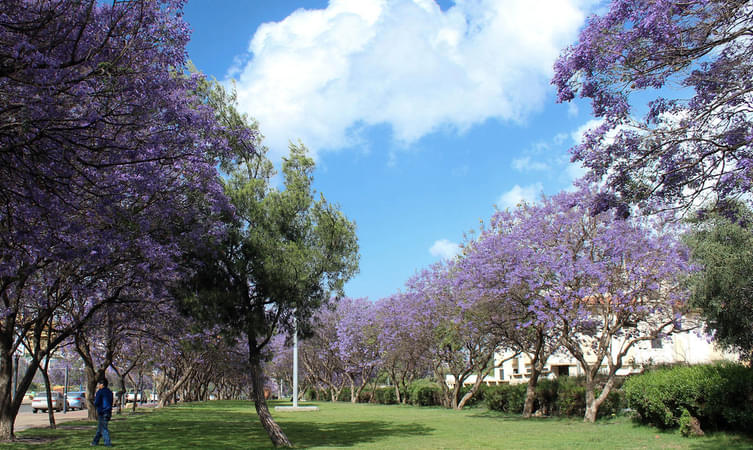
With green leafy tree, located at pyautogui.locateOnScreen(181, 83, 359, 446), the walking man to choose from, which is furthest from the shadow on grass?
the walking man

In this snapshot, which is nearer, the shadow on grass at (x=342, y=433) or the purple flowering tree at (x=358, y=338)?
the shadow on grass at (x=342, y=433)

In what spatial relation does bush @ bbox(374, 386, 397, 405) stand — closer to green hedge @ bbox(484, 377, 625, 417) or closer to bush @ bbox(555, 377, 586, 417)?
green hedge @ bbox(484, 377, 625, 417)

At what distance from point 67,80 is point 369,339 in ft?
125

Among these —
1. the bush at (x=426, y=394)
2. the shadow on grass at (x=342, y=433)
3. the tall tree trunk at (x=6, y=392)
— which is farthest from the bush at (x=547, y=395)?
the tall tree trunk at (x=6, y=392)

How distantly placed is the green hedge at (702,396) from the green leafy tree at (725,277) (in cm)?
734

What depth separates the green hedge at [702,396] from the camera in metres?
12.0

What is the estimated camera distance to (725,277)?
2038 cm

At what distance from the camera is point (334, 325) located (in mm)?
49750

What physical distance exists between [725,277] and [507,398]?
1179cm

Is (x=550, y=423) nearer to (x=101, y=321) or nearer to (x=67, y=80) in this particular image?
(x=101, y=321)

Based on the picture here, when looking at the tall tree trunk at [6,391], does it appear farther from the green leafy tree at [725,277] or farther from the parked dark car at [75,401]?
the parked dark car at [75,401]

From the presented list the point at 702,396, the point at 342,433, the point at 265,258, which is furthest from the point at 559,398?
the point at 265,258

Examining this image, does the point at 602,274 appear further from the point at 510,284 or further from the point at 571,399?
the point at 571,399

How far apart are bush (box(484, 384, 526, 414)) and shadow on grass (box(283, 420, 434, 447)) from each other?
26.4ft
